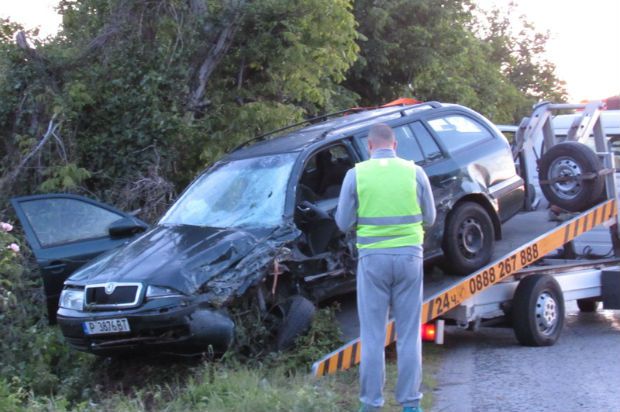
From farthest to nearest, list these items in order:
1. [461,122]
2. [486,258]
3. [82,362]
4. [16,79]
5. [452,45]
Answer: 1. [452,45]
2. [16,79]
3. [461,122]
4. [486,258]
5. [82,362]

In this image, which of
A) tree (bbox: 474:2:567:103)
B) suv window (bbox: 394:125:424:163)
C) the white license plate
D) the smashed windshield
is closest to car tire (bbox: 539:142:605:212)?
suv window (bbox: 394:125:424:163)

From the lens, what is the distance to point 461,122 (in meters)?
8.61

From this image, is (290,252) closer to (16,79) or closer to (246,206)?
(246,206)

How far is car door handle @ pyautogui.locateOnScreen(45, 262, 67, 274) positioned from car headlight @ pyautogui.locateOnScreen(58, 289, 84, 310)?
95 cm

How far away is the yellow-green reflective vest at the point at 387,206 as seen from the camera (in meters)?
5.48

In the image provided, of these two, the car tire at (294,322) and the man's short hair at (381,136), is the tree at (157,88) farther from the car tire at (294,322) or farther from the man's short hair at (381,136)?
the man's short hair at (381,136)

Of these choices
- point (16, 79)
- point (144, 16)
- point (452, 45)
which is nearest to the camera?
point (16, 79)

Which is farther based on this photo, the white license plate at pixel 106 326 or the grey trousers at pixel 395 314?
the white license plate at pixel 106 326

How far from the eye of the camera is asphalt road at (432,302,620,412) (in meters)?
6.38

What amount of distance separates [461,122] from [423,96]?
39.8 ft

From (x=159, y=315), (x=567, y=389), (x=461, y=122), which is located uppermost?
(x=461, y=122)

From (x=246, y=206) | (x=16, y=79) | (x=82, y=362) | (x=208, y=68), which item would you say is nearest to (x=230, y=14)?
(x=208, y=68)

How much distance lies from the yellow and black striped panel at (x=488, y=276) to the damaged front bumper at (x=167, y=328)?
755 millimetres

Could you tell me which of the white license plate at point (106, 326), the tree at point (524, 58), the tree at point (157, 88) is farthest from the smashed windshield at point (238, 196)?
the tree at point (524, 58)
